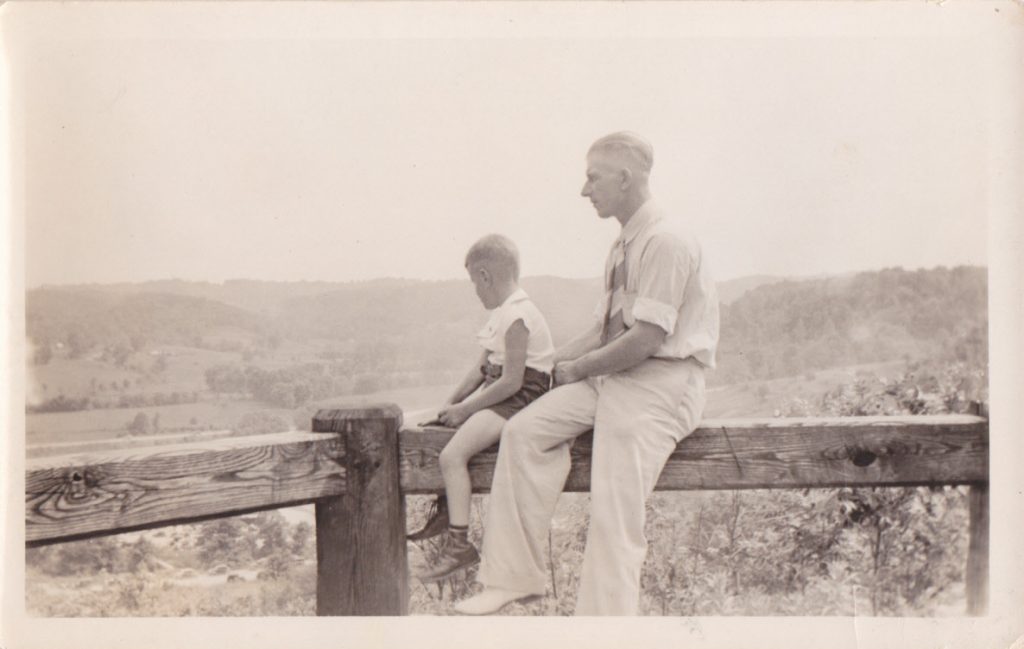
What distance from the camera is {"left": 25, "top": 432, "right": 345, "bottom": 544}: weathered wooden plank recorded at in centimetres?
410

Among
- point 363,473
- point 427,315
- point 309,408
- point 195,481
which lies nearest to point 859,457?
point 427,315

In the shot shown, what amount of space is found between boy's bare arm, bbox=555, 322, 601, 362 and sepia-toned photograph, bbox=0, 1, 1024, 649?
1cm

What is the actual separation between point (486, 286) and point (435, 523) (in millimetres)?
976

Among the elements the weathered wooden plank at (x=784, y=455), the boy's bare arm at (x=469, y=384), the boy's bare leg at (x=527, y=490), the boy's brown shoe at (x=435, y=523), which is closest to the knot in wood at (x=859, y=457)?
the weathered wooden plank at (x=784, y=455)

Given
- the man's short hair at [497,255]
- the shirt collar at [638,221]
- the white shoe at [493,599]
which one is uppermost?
the shirt collar at [638,221]

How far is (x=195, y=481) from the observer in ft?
13.5

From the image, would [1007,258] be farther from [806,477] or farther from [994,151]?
[806,477]

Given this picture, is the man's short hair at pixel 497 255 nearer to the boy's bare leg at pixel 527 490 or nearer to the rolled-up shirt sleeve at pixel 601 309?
the rolled-up shirt sleeve at pixel 601 309

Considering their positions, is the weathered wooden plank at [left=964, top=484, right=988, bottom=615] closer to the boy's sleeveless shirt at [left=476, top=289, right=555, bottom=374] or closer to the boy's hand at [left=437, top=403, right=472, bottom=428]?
the boy's sleeveless shirt at [left=476, top=289, right=555, bottom=374]

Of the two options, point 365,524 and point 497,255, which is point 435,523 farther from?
point 497,255

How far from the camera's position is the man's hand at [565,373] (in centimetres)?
412

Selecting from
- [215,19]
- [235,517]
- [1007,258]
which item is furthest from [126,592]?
[1007,258]

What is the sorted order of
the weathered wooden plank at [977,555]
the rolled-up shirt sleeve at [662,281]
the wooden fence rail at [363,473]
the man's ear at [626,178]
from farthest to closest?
1. the weathered wooden plank at [977,555]
2. the man's ear at [626,178]
3. the wooden fence rail at [363,473]
4. the rolled-up shirt sleeve at [662,281]

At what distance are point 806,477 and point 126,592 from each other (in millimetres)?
2825
